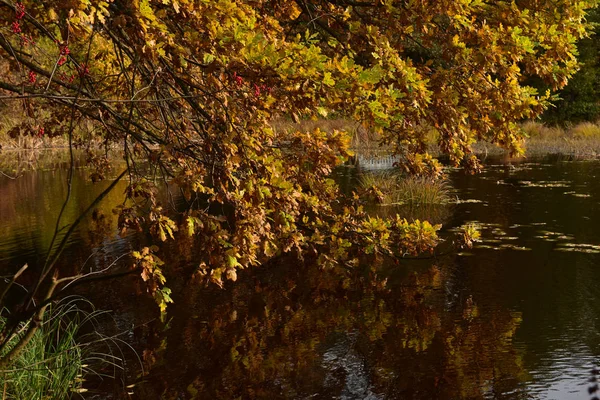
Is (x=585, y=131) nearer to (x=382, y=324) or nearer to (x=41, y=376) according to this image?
(x=382, y=324)

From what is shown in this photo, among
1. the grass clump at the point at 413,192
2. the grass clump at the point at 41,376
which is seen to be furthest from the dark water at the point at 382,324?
the grass clump at the point at 413,192

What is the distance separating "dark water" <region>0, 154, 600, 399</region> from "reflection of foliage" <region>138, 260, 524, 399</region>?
23 mm

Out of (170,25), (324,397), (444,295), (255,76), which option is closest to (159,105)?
(170,25)

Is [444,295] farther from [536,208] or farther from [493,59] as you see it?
[536,208]

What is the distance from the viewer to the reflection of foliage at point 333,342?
7.15 meters

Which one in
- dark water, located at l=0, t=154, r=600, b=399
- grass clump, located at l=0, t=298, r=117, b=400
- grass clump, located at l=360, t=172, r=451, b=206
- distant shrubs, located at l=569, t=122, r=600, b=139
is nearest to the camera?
grass clump, located at l=0, t=298, r=117, b=400

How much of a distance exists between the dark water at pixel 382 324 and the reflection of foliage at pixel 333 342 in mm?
23

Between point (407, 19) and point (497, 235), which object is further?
point (497, 235)

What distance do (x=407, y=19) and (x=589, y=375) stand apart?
3.80 meters

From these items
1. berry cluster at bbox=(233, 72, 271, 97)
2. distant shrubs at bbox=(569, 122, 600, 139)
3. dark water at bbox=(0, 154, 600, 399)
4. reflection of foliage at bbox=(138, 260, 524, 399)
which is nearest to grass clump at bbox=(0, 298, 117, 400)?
dark water at bbox=(0, 154, 600, 399)

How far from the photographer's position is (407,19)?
6977mm

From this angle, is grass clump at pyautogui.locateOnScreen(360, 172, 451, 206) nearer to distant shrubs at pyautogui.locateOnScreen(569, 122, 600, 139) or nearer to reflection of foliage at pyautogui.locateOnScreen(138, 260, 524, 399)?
reflection of foliage at pyautogui.locateOnScreen(138, 260, 524, 399)

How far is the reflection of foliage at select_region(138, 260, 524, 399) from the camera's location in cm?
715

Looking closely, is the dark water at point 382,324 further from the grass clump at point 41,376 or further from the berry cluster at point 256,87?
the berry cluster at point 256,87
